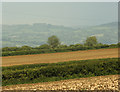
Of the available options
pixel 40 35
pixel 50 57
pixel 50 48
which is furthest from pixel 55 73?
pixel 40 35

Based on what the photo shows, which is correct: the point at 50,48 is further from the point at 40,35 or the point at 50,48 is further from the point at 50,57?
the point at 40,35

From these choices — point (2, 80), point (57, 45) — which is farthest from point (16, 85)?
point (57, 45)

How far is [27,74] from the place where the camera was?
505 inches

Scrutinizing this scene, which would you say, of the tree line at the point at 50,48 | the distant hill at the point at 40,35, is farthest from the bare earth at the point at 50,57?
the distant hill at the point at 40,35

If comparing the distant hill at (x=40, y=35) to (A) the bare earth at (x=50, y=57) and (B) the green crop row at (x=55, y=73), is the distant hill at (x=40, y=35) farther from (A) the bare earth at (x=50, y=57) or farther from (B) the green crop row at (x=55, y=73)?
(B) the green crop row at (x=55, y=73)

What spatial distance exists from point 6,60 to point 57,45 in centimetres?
1125

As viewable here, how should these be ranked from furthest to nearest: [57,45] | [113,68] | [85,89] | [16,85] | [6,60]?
[57,45] < [6,60] < [113,68] < [16,85] < [85,89]

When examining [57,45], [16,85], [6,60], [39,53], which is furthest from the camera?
[57,45]

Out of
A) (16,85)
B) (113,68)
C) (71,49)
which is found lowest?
(16,85)

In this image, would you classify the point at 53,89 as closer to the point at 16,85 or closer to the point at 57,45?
the point at 16,85

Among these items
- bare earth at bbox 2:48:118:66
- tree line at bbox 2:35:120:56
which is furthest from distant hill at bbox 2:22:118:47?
bare earth at bbox 2:48:118:66

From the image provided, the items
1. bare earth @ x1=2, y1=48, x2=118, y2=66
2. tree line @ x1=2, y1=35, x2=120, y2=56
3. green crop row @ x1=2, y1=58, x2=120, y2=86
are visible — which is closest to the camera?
green crop row @ x1=2, y1=58, x2=120, y2=86

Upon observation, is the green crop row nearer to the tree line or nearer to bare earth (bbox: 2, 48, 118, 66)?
bare earth (bbox: 2, 48, 118, 66)

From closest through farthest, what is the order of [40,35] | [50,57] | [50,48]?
[50,57]
[50,48]
[40,35]
